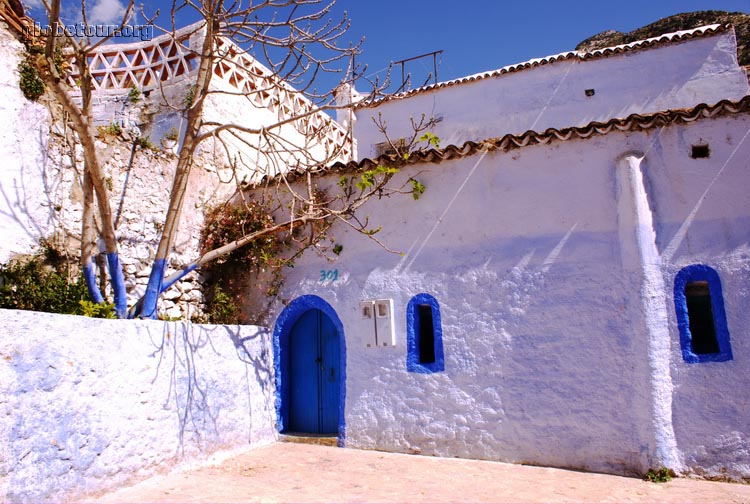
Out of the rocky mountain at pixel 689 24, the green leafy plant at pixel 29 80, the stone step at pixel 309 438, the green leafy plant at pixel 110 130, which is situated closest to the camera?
the green leafy plant at pixel 29 80

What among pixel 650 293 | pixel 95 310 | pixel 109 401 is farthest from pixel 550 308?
pixel 95 310

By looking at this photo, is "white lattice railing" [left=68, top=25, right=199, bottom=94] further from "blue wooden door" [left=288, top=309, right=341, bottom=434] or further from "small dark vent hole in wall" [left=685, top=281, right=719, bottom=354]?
"small dark vent hole in wall" [left=685, top=281, right=719, bottom=354]

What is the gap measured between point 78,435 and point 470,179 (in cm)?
539

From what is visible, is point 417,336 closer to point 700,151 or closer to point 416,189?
point 416,189

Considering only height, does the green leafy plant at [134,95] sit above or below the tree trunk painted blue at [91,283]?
above

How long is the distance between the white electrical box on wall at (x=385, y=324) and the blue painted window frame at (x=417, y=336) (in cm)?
22

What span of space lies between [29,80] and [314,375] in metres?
5.34

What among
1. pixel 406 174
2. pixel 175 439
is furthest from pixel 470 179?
pixel 175 439

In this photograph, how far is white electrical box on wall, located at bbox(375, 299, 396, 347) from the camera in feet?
24.7

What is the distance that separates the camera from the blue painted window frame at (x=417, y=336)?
7258 mm

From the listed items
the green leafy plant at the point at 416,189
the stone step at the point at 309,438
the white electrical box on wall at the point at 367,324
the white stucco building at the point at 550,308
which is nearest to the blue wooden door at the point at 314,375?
the white stucco building at the point at 550,308

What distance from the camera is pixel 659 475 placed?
5.95m

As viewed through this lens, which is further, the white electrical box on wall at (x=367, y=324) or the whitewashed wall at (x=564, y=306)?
the white electrical box on wall at (x=367, y=324)

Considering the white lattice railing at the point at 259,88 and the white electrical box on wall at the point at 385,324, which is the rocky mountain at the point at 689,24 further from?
the white electrical box on wall at the point at 385,324
